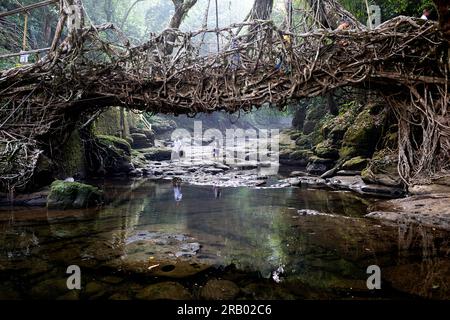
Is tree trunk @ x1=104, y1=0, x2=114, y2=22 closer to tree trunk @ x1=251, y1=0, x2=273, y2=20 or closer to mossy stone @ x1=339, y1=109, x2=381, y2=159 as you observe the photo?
tree trunk @ x1=251, y1=0, x2=273, y2=20

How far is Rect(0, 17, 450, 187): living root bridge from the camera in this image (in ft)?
20.5

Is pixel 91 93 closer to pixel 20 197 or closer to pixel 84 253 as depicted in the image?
pixel 20 197

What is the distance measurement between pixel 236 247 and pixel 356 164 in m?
7.21

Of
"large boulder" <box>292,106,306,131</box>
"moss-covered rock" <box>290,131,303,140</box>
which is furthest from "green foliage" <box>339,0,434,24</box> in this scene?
"large boulder" <box>292,106,306,131</box>

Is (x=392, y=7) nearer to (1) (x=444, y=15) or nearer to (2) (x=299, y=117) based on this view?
(1) (x=444, y=15)

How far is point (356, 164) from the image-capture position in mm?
10320

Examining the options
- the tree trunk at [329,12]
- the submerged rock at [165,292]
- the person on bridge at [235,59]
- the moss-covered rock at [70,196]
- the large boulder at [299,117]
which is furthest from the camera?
the large boulder at [299,117]

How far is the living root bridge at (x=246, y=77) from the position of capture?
6.24 metres

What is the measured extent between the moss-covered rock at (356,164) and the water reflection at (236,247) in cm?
355

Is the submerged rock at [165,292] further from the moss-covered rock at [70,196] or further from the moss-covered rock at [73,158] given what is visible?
the moss-covered rock at [73,158]

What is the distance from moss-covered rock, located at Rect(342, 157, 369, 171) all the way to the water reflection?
3552 mm

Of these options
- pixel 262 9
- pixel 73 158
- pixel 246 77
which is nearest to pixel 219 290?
pixel 246 77

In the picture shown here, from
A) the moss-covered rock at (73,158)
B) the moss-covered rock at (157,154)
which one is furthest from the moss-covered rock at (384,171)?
the moss-covered rock at (157,154)
